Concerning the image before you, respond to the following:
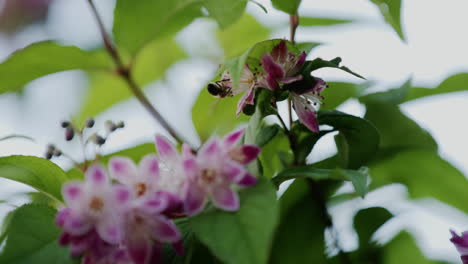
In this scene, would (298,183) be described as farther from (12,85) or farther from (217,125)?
(12,85)

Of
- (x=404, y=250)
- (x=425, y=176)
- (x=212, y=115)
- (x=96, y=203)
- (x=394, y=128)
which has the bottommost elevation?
(x=404, y=250)

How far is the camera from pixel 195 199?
48 centimetres

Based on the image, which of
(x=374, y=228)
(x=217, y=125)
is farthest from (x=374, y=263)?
(x=217, y=125)

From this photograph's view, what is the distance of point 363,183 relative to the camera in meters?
0.51

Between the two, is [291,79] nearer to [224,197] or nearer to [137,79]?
[224,197]

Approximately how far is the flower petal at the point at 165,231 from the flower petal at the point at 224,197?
0.04 metres

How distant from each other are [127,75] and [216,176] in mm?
446

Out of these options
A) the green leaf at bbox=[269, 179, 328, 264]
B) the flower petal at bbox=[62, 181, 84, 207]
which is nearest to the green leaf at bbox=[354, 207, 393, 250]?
the green leaf at bbox=[269, 179, 328, 264]

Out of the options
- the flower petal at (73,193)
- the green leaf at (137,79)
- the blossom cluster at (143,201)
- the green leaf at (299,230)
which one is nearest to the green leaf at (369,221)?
the green leaf at (299,230)

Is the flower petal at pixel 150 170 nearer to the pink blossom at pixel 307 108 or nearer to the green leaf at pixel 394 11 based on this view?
the pink blossom at pixel 307 108

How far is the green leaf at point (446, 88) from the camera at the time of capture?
84 centimetres

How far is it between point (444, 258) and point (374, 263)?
0.25 metres

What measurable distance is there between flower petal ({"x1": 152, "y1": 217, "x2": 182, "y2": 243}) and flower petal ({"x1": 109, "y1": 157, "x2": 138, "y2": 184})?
5cm

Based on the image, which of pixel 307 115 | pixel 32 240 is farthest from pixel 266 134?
pixel 32 240
